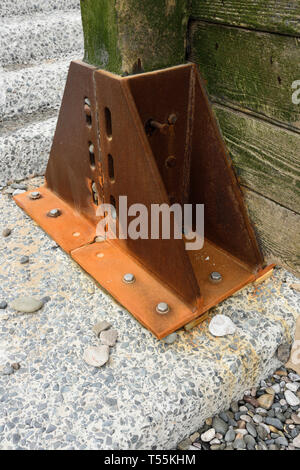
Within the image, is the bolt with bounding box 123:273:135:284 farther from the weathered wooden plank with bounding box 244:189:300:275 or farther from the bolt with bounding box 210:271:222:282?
the weathered wooden plank with bounding box 244:189:300:275

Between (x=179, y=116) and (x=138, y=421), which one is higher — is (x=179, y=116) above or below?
above

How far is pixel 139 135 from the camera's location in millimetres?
1226

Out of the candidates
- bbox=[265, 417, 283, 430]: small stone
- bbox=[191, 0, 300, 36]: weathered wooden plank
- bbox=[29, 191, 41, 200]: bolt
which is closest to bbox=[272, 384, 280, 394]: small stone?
bbox=[265, 417, 283, 430]: small stone

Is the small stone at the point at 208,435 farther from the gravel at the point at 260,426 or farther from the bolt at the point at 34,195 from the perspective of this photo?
the bolt at the point at 34,195

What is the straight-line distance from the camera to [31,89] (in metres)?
2.50

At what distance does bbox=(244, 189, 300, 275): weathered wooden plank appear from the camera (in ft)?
4.39

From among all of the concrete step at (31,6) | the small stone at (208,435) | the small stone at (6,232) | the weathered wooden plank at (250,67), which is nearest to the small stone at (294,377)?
the small stone at (208,435)

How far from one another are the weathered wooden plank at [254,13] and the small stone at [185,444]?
1.11 m

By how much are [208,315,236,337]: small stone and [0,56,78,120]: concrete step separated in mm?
1786
